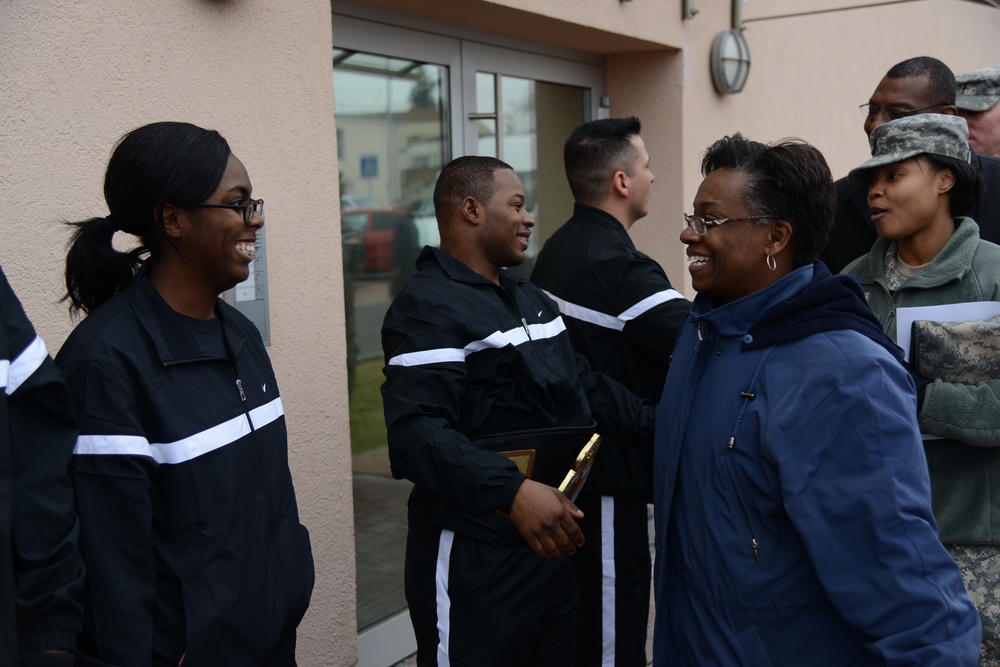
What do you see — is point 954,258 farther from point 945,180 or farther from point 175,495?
point 175,495

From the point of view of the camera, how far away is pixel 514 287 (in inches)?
116

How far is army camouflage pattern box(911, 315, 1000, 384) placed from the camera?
8.03ft

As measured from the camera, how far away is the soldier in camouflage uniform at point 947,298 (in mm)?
2447

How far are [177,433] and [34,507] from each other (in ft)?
1.05

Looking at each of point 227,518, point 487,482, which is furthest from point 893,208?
point 227,518

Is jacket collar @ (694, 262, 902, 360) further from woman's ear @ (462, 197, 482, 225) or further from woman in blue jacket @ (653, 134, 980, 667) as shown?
woman's ear @ (462, 197, 482, 225)

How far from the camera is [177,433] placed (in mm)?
1979

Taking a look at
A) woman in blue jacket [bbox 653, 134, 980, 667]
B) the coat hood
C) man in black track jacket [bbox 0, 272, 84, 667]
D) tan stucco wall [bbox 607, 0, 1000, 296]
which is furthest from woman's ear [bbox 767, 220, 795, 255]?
tan stucco wall [bbox 607, 0, 1000, 296]

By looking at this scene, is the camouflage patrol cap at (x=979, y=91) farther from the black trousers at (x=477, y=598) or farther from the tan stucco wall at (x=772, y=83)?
the black trousers at (x=477, y=598)

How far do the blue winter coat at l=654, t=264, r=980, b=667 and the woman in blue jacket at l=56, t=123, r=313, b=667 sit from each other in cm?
94

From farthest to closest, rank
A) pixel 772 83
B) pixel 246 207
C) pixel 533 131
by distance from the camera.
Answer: pixel 772 83
pixel 533 131
pixel 246 207

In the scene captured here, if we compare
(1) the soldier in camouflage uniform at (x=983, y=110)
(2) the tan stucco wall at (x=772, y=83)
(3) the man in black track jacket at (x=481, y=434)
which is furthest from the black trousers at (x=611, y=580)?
(2) the tan stucco wall at (x=772, y=83)

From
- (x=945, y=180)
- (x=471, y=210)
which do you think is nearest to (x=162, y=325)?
(x=471, y=210)

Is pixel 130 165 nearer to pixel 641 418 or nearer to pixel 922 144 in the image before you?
pixel 641 418
